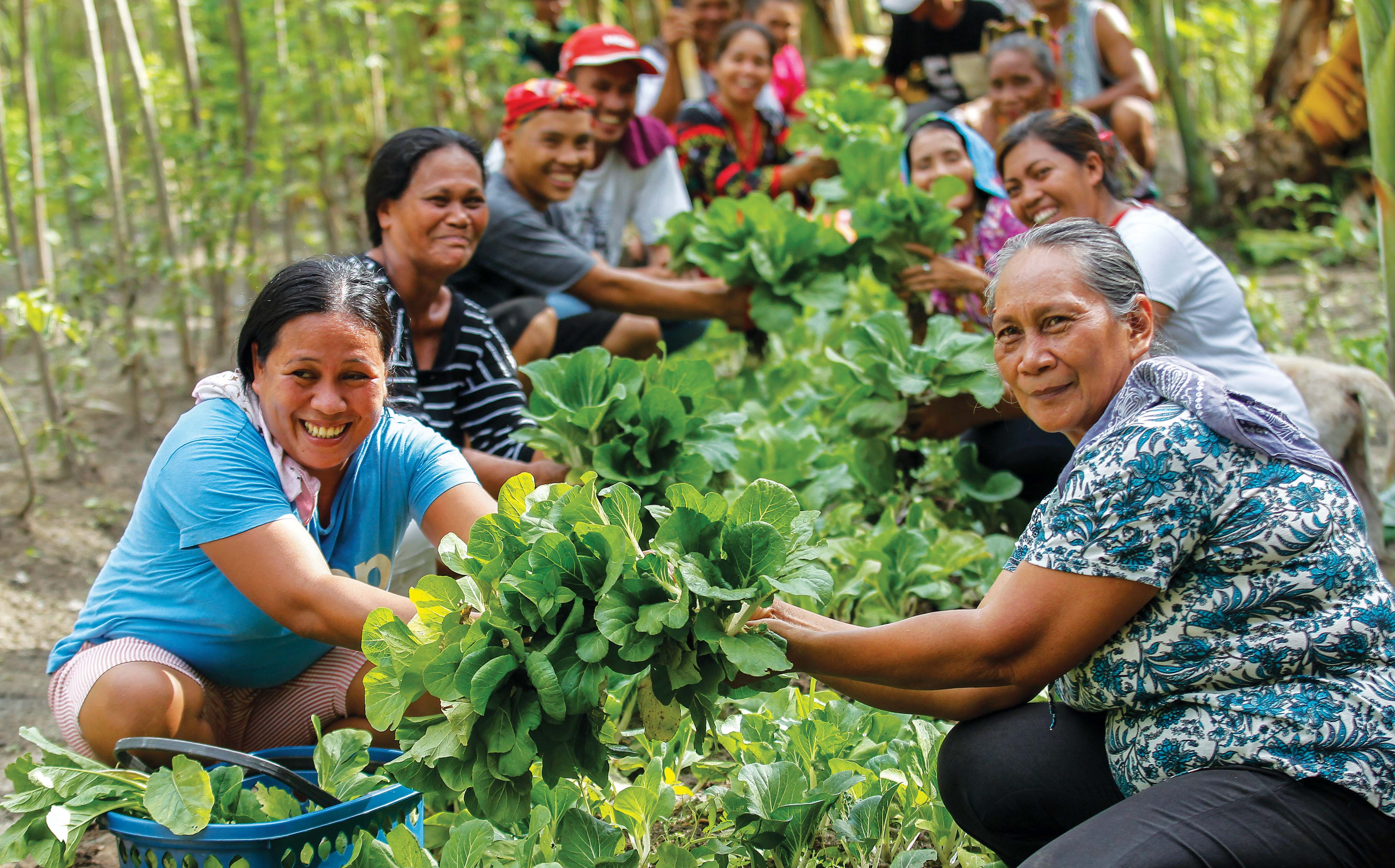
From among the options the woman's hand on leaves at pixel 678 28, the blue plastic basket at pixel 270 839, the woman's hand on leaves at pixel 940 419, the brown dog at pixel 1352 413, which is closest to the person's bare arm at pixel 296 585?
the blue plastic basket at pixel 270 839

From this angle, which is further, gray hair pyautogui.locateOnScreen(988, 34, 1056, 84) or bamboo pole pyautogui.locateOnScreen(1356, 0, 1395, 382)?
gray hair pyautogui.locateOnScreen(988, 34, 1056, 84)

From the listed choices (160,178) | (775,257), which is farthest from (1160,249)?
(160,178)

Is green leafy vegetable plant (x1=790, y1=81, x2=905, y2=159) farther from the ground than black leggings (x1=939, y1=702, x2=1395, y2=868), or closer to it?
farther from the ground

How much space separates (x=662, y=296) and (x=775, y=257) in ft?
1.48

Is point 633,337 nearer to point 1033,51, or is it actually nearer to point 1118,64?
point 1033,51

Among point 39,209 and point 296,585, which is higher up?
point 39,209

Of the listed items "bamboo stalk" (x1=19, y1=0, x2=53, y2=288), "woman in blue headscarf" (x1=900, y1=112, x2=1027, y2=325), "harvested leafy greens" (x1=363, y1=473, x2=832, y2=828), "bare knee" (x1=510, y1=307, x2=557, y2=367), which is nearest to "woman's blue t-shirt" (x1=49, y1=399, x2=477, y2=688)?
"harvested leafy greens" (x1=363, y1=473, x2=832, y2=828)

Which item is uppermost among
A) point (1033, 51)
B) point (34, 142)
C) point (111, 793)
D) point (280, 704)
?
point (1033, 51)

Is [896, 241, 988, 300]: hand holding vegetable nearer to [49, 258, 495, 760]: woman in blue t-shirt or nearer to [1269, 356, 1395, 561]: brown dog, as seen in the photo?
[1269, 356, 1395, 561]: brown dog

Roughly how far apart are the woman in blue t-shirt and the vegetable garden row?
0.18 meters

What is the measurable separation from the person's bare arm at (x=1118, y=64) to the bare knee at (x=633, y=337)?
2741 mm

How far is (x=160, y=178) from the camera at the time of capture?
4379 mm

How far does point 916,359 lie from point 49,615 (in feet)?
8.65

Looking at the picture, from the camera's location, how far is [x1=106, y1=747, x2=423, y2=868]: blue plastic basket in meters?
1.73
